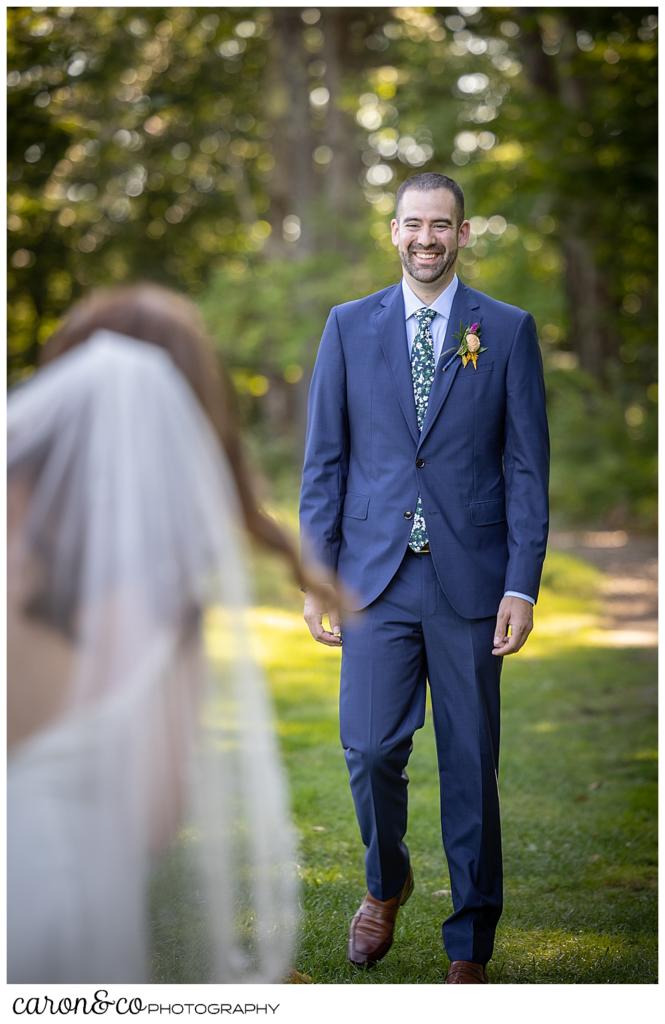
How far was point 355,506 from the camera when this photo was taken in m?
3.46

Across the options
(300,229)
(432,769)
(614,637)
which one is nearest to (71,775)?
(432,769)

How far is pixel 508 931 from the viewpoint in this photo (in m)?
3.92

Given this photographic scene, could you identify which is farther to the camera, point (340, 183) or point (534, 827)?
point (340, 183)

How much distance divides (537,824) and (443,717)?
191cm

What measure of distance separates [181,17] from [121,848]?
55.5 feet

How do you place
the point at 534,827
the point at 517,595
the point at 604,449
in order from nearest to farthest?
the point at 517,595
the point at 534,827
the point at 604,449

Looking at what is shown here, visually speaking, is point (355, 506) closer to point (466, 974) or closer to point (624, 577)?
point (466, 974)

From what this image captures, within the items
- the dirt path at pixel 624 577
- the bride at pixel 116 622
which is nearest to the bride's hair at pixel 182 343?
the bride at pixel 116 622

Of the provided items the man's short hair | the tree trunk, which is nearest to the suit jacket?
the man's short hair

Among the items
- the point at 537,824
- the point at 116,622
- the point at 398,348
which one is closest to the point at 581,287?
the point at 537,824

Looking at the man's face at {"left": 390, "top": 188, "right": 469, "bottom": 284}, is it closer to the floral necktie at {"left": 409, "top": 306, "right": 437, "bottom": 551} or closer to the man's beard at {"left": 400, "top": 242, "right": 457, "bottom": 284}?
the man's beard at {"left": 400, "top": 242, "right": 457, "bottom": 284}

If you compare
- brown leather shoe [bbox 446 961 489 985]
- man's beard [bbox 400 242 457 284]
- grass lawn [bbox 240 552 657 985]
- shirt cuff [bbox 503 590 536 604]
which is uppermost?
man's beard [bbox 400 242 457 284]

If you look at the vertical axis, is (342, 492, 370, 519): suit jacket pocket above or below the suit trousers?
above

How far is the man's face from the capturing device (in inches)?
130
